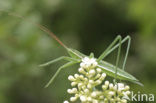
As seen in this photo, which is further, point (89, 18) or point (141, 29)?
point (89, 18)

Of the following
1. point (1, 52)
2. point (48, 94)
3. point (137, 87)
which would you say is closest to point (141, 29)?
point (137, 87)

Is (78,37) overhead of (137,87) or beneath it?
overhead

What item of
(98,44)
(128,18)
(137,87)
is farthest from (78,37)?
(137,87)

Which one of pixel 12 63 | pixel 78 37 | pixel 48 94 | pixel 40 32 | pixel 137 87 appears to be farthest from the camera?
pixel 78 37

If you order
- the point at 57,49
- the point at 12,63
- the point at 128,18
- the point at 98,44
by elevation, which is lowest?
the point at 12,63

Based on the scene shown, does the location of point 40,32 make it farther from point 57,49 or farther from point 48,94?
point 48,94

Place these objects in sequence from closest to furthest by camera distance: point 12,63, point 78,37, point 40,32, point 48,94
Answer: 1. point 12,63
2. point 40,32
3. point 48,94
4. point 78,37

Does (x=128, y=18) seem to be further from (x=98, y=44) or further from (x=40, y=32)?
(x=40, y=32)
